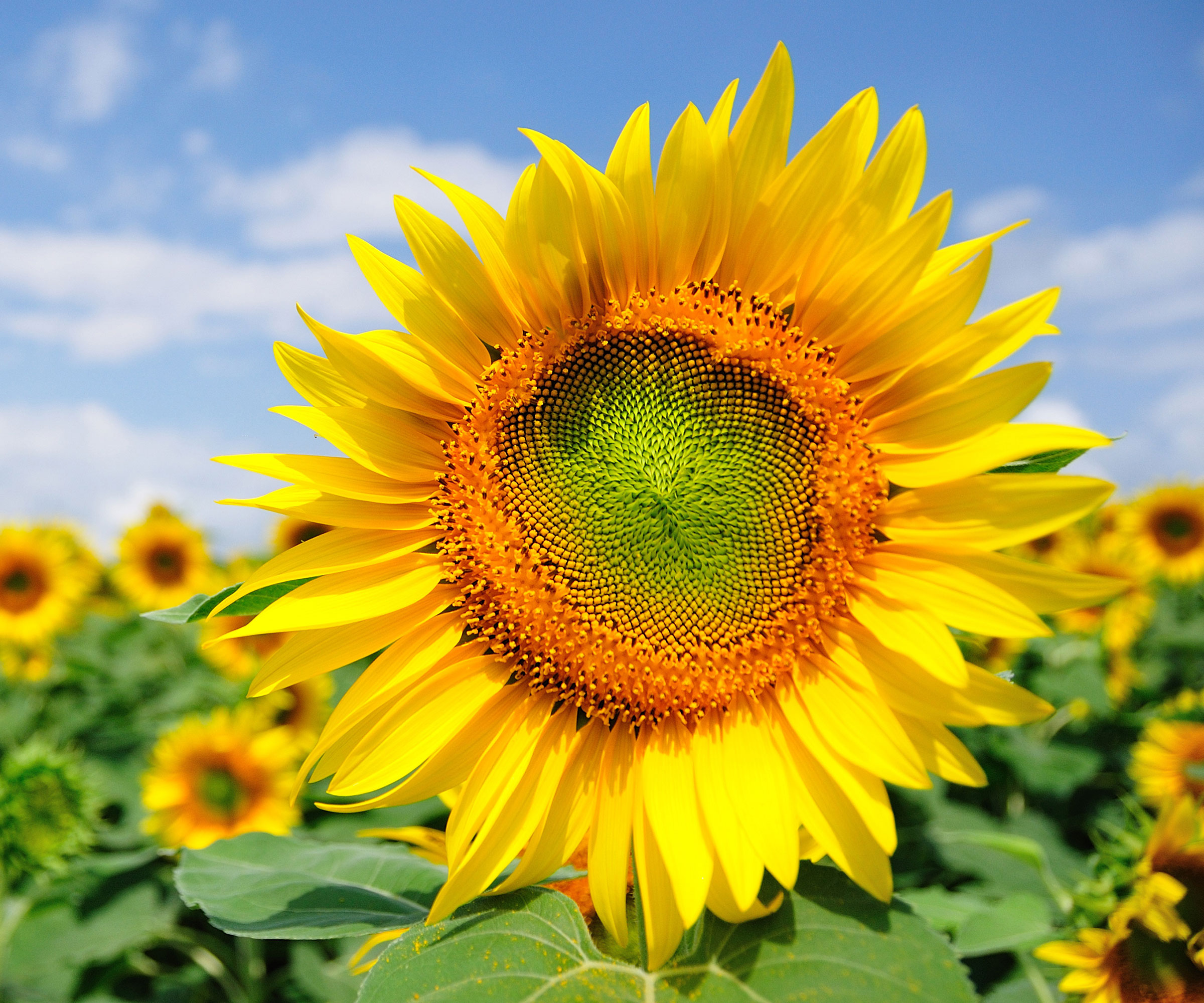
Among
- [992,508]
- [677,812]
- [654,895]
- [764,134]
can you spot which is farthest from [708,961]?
A: [764,134]

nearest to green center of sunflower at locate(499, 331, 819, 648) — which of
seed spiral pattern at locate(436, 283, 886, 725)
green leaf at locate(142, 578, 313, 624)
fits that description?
seed spiral pattern at locate(436, 283, 886, 725)

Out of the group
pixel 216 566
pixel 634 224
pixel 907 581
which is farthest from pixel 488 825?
pixel 216 566

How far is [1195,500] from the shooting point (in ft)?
28.0

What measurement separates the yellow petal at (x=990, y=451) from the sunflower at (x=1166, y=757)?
4.62 metres

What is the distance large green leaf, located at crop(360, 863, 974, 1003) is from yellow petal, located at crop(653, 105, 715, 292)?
115 cm

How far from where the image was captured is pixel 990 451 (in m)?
1.55

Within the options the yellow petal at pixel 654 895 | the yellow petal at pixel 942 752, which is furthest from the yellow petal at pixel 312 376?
the yellow petal at pixel 942 752

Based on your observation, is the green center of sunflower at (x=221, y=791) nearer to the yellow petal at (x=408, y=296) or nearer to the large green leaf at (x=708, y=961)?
the large green leaf at (x=708, y=961)

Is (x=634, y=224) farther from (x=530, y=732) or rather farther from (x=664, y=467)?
(x=530, y=732)

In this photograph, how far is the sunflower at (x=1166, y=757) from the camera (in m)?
5.23

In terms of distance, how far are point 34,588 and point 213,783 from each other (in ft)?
14.2

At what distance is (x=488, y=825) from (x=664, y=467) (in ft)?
2.36

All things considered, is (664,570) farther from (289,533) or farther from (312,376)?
(289,533)

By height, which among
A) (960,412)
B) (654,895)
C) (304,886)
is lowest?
(304,886)
